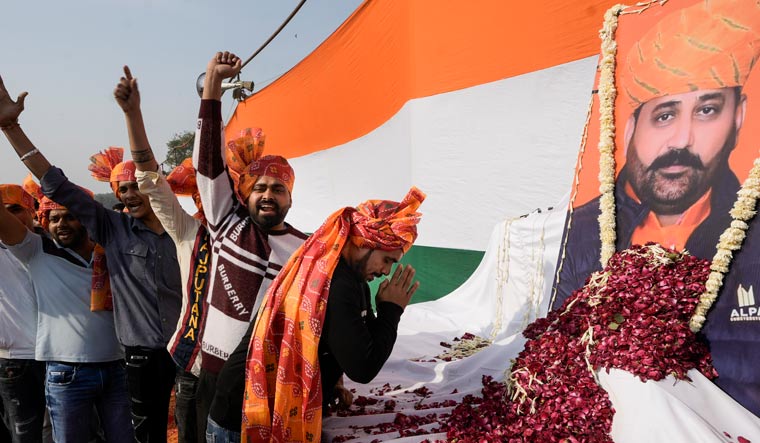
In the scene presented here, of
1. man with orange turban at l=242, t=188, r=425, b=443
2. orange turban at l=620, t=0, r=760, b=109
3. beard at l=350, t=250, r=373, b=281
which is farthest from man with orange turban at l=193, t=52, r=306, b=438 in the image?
orange turban at l=620, t=0, r=760, b=109

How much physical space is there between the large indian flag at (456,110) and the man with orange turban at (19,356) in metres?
3.97

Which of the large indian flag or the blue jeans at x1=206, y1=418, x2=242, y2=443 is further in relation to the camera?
the large indian flag

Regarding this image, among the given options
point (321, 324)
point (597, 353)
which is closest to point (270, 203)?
point (321, 324)

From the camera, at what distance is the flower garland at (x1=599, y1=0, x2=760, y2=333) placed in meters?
2.21

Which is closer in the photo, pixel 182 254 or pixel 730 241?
pixel 730 241

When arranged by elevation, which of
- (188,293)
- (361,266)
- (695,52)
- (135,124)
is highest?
(695,52)

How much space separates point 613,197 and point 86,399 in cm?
308

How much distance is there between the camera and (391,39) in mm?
6562

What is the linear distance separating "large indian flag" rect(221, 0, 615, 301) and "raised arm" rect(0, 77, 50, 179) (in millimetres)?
3924

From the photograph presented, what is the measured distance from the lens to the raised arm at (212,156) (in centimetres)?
225

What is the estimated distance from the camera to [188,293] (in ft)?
7.60

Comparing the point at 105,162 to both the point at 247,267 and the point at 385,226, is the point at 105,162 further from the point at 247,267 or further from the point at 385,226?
the point at 385,226

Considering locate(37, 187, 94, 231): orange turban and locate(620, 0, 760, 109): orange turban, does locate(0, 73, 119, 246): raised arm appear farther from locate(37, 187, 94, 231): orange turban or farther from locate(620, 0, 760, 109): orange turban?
locate(620, 0, 760, 109): orange turban

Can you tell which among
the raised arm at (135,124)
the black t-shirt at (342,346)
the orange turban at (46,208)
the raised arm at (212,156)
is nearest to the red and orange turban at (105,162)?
the orange turban at (46,208)
